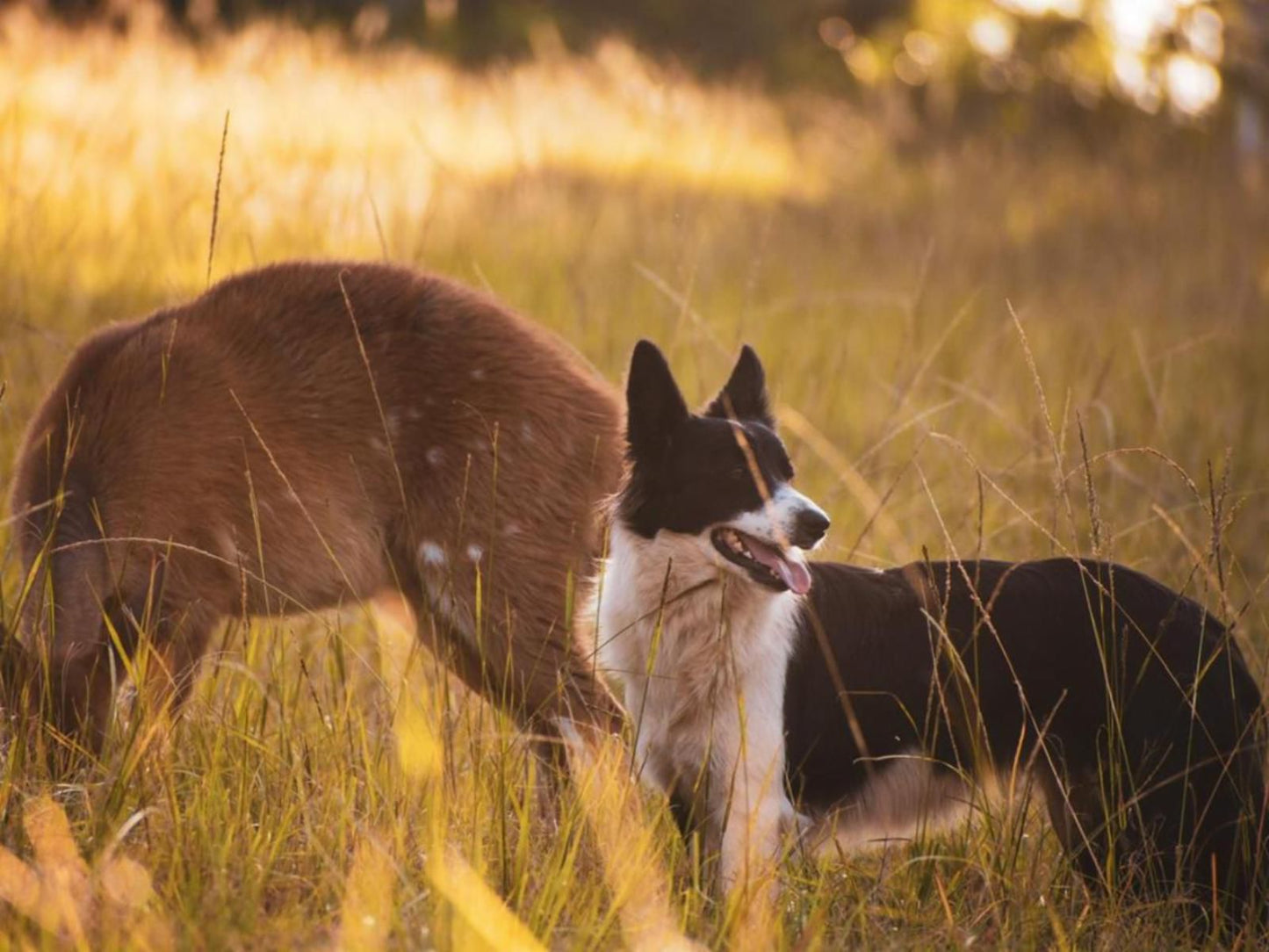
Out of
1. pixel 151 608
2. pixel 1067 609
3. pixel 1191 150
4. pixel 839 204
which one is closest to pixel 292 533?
pixel 151 608

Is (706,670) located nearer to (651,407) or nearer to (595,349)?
(651,407)

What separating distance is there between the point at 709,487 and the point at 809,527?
0.30 m

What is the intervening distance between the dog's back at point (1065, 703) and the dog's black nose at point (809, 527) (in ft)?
0.61

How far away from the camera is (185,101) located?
8.84m

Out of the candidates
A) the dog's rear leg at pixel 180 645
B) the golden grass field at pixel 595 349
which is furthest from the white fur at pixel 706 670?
the dog's rear leg at pixel 180 645

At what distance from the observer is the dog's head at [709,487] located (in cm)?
328

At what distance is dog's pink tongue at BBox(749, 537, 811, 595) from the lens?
321 centimetres

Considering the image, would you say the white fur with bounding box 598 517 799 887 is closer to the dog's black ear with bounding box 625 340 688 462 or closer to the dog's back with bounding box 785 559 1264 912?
the dog's back with bounding box 785 559 1264 912

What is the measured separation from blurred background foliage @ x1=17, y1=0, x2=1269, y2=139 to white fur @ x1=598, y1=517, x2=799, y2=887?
8628mm

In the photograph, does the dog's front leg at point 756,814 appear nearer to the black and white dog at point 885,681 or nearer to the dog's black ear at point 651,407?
the black and white dog at point 885,681

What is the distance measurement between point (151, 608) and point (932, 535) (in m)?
3.22

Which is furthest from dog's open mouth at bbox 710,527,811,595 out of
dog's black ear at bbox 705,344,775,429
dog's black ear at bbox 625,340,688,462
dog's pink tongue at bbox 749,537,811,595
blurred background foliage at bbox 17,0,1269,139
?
blurred background foliage at bbox 17,0,1269,139

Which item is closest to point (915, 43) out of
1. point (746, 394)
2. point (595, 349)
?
point (595, 349)

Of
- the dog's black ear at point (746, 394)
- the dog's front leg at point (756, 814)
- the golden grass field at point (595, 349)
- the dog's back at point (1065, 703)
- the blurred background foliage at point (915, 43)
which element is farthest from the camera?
the blurred background foliage at point (915, 43)
